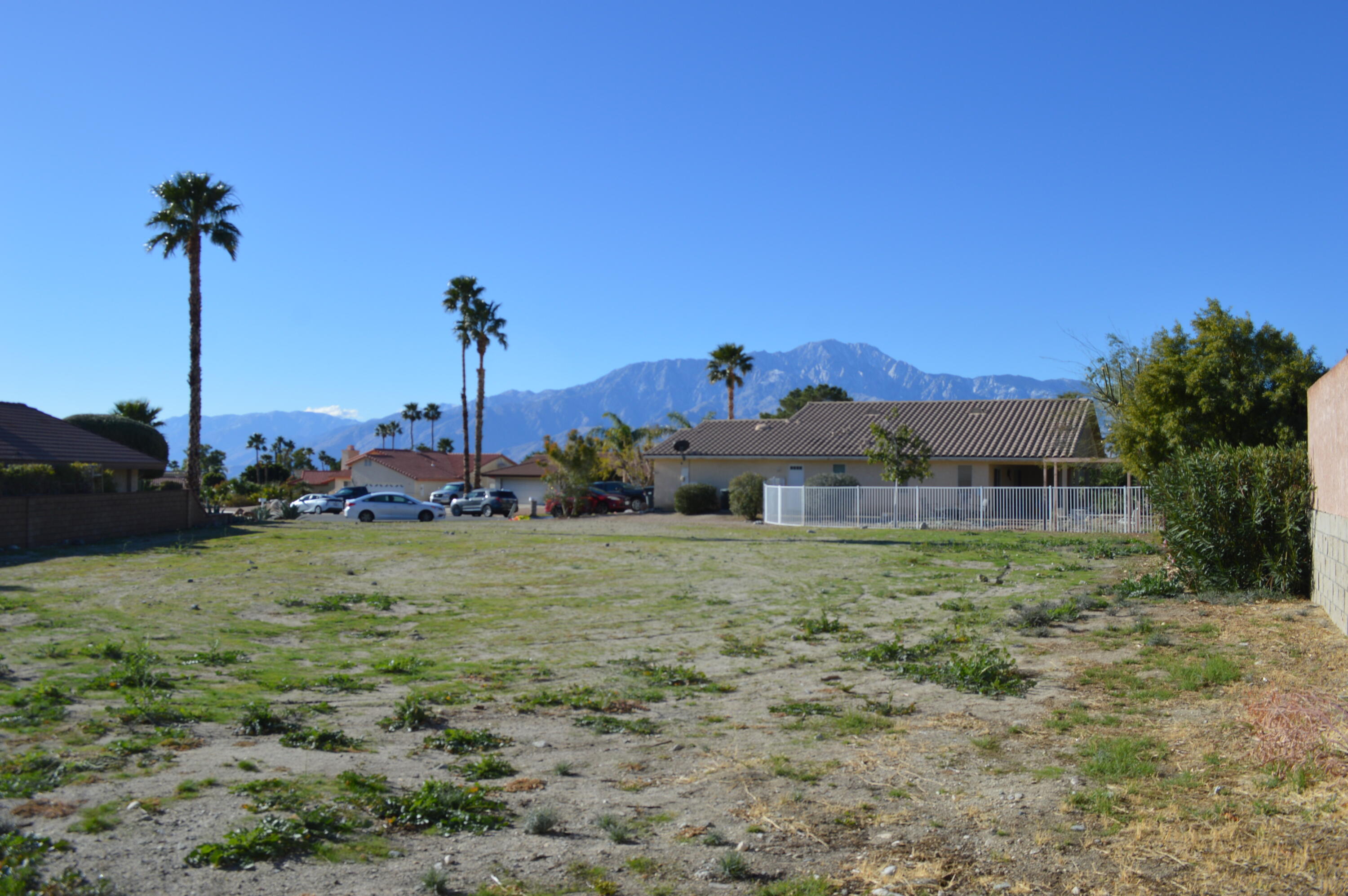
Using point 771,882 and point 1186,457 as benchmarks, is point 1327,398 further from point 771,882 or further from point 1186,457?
point 771,882

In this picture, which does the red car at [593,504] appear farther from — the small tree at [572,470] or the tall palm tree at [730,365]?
the tall palm tree at [730,365]

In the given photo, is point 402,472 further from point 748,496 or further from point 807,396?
point 748,496

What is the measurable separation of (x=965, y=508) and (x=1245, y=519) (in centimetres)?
2024

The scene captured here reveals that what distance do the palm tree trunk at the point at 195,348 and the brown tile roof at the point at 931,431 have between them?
2173 centimetres

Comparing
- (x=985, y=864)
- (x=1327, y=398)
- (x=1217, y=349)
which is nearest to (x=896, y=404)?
(x=1217, y=349)

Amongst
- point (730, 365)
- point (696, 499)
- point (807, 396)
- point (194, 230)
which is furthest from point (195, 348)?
point (807, 396)

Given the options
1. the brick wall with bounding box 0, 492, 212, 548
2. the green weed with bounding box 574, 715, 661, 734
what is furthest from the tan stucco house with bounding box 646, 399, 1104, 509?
the green weed with bounding box 574, 715, 661, 734

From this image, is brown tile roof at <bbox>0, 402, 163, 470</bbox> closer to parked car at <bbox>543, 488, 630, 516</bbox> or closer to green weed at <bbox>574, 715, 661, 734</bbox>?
parked car at <bbox>543, 488, 630, 516</bbox>

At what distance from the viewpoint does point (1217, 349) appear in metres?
26.6

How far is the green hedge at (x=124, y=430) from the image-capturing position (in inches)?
1962

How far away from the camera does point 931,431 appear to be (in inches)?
1801

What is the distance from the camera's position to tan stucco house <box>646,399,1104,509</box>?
4184 cm

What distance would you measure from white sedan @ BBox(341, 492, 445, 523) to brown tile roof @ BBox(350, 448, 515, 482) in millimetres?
36319

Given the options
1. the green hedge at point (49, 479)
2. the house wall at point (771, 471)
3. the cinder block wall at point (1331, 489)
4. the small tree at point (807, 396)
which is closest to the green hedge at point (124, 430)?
the green hedge at point (49, 479)
